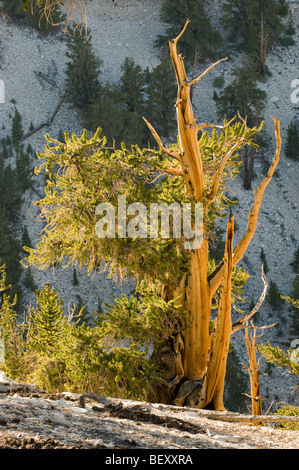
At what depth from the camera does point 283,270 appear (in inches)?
883

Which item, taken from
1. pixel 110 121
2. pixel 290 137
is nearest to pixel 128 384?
pixel 110 121

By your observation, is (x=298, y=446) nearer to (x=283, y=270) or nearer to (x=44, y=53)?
(x=283, y=270)

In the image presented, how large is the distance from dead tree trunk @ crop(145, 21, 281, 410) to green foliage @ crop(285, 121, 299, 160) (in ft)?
63.2

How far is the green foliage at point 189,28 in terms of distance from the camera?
1139 inches

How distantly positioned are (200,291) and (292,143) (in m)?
20.1

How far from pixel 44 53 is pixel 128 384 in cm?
2516

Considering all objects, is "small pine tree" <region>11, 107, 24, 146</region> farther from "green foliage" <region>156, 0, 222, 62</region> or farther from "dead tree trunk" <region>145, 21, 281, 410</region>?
"dead tree trunk" <region>145, 21, 281, 410</region>

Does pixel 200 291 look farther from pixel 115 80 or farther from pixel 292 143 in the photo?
pixel 115 80

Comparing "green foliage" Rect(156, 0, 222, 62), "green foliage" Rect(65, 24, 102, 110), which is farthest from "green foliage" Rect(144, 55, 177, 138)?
"green foliage" Rect(156, 0, 222, 62)

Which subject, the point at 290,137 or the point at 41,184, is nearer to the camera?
the point at 41,184

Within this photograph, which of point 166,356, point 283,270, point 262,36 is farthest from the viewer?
point 262,36

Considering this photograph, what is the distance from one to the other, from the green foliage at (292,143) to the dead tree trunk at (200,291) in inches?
758

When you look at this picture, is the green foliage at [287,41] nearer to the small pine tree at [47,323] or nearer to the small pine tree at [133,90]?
the small pine tree at [133,90]

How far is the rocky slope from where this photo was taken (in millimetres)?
20969
